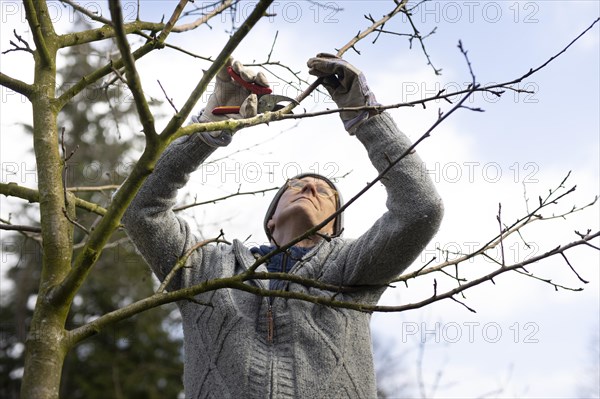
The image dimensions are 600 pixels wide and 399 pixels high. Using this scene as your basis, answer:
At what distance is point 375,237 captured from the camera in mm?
3092

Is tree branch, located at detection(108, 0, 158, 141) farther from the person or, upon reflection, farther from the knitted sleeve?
the knitted sleeve

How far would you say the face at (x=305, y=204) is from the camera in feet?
11.5

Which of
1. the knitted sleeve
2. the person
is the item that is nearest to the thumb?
the person

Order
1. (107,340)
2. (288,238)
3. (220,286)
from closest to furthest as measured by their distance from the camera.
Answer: (220,286), (288,238), (107,340)

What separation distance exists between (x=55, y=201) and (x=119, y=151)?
14027 mm

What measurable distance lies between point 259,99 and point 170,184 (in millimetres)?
451

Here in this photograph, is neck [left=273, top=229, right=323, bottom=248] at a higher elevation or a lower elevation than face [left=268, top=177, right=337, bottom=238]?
lower

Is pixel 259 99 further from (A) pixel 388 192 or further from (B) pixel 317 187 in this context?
(B) pixel 317 187

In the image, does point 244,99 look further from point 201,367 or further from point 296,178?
point 201,367

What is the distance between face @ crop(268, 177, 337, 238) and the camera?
11.5 ft

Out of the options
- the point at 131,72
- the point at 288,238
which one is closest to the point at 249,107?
the point at 288,238

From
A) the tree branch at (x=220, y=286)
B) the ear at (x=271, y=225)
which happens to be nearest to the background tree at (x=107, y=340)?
the ear at (x=271, y=225)

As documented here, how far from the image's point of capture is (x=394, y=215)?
304 cm

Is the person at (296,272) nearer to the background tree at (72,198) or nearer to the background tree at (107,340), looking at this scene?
the background tree at (72,198)
